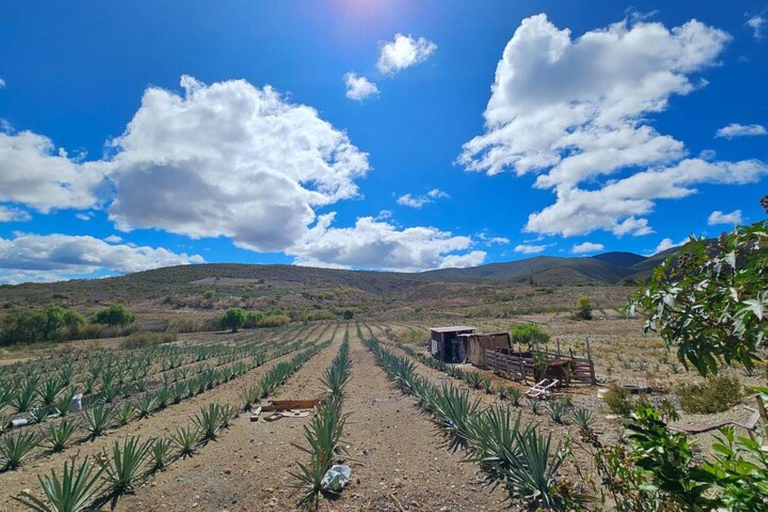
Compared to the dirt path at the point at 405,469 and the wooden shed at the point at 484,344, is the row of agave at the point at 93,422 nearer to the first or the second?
the dirt path at the point at 405,469

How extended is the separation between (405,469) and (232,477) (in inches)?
106

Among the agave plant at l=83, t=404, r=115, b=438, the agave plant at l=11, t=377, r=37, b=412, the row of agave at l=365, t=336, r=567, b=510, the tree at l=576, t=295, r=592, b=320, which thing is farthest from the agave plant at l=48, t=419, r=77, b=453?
the tree at l=576, t=295, r=592, b=320

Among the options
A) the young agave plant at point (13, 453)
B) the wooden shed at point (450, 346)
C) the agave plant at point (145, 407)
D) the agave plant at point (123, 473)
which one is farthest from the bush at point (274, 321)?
the agave plant at point (123, 473)

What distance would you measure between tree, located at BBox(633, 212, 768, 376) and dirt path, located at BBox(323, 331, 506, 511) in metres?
3.44

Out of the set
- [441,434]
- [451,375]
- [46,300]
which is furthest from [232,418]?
[46,300]

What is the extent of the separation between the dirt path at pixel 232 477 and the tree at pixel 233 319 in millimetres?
43868

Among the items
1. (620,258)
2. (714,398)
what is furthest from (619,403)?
(620,258)

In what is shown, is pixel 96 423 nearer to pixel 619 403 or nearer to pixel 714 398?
pixel 619 403

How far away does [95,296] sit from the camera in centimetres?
7194

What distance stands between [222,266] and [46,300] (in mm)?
50890

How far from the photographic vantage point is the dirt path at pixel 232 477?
15.4ft

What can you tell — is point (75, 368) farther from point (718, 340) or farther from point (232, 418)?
point (718, 340)

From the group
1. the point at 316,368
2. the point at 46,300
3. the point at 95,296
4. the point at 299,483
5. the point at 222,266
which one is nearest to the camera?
the point at 299,483

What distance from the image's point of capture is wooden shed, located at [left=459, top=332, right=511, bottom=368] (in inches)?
664
